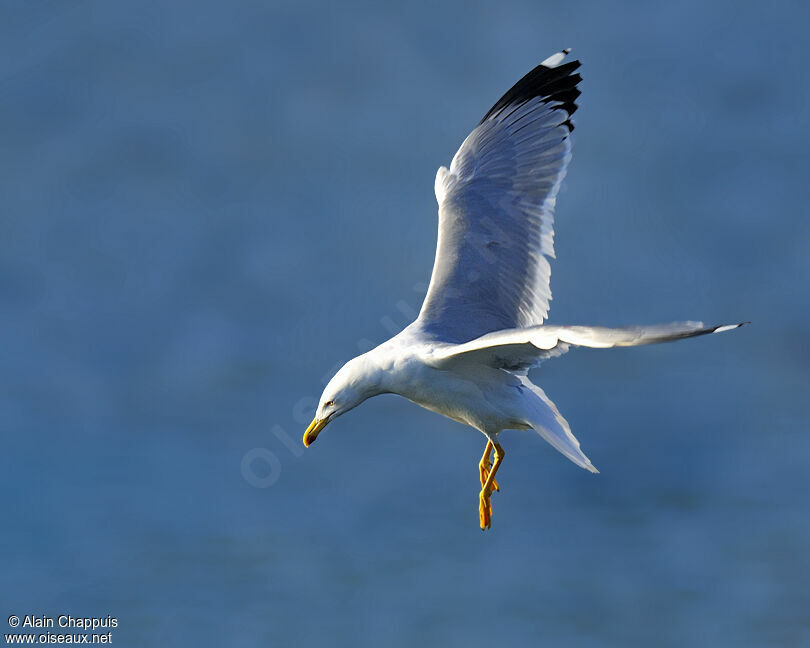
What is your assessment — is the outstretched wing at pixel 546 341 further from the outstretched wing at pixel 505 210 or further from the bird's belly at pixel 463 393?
the outstretched wing at pixel 505 210

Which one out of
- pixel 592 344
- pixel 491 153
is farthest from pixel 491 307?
pixel 592 344

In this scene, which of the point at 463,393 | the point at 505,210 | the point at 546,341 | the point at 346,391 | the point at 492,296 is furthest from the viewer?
the point at 505,210

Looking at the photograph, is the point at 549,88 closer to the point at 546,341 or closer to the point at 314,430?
the point at 314,430

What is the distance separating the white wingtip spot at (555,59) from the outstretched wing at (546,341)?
147 inches

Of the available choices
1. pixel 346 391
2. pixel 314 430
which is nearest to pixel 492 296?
pixel 346 391

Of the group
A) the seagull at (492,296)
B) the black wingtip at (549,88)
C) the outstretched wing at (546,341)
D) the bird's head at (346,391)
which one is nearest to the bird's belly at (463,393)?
the seagull at (492,296)

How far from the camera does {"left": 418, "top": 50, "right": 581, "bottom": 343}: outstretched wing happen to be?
37.1 feet

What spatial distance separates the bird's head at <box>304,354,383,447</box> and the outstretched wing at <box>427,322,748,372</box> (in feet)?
2.23

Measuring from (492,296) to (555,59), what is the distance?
2.66 m

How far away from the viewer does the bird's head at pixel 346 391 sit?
10.3 meters

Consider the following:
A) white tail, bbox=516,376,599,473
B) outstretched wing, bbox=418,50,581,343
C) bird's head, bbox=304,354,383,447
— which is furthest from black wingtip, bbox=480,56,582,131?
bird's head, bbox=304,354,383,447

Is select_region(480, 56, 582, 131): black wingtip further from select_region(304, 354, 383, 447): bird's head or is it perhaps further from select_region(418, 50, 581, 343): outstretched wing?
select_region(304, 354, 383, 447): bird's head

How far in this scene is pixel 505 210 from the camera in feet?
39.0

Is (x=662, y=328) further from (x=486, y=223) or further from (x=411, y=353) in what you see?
(x=486, y=223)
